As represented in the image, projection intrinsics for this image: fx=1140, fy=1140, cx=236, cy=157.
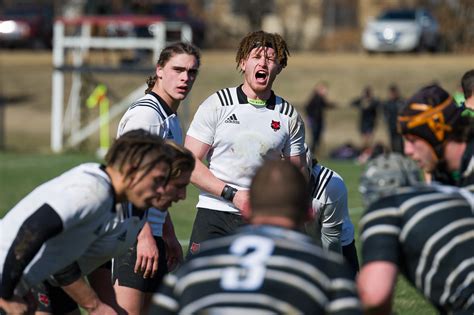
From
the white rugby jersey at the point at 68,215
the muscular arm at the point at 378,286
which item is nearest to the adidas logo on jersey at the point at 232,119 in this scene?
the white rugby jersey at the point at 68,215

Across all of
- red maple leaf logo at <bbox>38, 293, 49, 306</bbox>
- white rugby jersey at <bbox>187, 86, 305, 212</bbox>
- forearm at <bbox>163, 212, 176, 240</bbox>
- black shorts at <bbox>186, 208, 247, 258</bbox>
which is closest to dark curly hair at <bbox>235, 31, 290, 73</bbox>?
white rugby jersey at <bbox>187, 86, 305, 212</bbox>

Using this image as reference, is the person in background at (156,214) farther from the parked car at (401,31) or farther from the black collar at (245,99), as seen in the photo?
the parked car at (401,31)

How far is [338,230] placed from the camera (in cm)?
851

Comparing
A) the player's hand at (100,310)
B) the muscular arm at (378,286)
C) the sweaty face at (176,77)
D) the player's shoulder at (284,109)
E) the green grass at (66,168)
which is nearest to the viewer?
the muscular arm at (378,286)

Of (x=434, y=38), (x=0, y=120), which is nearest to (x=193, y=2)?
(x=434, y=38)

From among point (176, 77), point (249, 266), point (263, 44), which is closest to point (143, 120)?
point (176, 77)

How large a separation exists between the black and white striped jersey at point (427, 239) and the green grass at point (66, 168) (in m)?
4.86

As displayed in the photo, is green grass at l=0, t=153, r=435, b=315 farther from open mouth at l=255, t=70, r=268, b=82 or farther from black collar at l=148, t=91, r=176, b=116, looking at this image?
black collar at l=148, t=91, r=176, b=116

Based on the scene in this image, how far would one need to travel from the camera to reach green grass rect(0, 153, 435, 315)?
32.4 feet

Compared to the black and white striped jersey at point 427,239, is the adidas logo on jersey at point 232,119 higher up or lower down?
lower down

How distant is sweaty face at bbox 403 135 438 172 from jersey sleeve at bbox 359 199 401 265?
1.24 feet

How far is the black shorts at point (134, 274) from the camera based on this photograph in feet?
23.2

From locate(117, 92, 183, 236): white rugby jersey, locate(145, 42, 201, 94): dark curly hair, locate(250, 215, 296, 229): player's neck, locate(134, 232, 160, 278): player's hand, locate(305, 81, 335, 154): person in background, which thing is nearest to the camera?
locate(250, 215, 296, 229): player's neck

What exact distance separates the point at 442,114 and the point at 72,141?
89.5 feet
